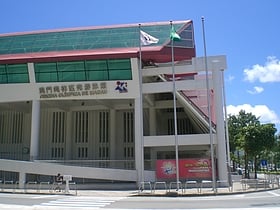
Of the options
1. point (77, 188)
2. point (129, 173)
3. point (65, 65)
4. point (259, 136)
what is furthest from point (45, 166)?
point (259, 136)

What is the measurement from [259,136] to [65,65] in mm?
23204

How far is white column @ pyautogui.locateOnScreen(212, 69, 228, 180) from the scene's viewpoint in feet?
106

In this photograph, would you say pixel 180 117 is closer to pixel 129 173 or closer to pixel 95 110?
pixel 95 110

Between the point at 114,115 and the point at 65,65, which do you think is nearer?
the point at 65,65

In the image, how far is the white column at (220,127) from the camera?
3234 cm

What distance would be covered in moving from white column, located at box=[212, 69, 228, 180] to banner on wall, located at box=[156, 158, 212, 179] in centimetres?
145

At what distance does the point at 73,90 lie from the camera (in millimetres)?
36000

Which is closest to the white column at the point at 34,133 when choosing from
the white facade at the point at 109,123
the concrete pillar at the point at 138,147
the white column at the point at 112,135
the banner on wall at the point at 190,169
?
the white facade at the point at 109,123

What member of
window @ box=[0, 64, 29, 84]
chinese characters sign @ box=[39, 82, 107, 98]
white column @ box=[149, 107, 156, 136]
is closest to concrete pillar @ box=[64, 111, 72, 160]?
chinese characters sign @ box=[39, 82, 107, 98]

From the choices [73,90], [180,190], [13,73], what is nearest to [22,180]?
[73,90]

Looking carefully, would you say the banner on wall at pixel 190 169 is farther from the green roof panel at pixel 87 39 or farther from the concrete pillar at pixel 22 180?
the concrete pillar at pixel 22 180

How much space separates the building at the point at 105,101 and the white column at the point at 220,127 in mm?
89

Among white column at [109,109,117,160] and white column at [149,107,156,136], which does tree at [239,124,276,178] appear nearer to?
white column at [149,107,156,136]

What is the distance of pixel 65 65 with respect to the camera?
118ft
